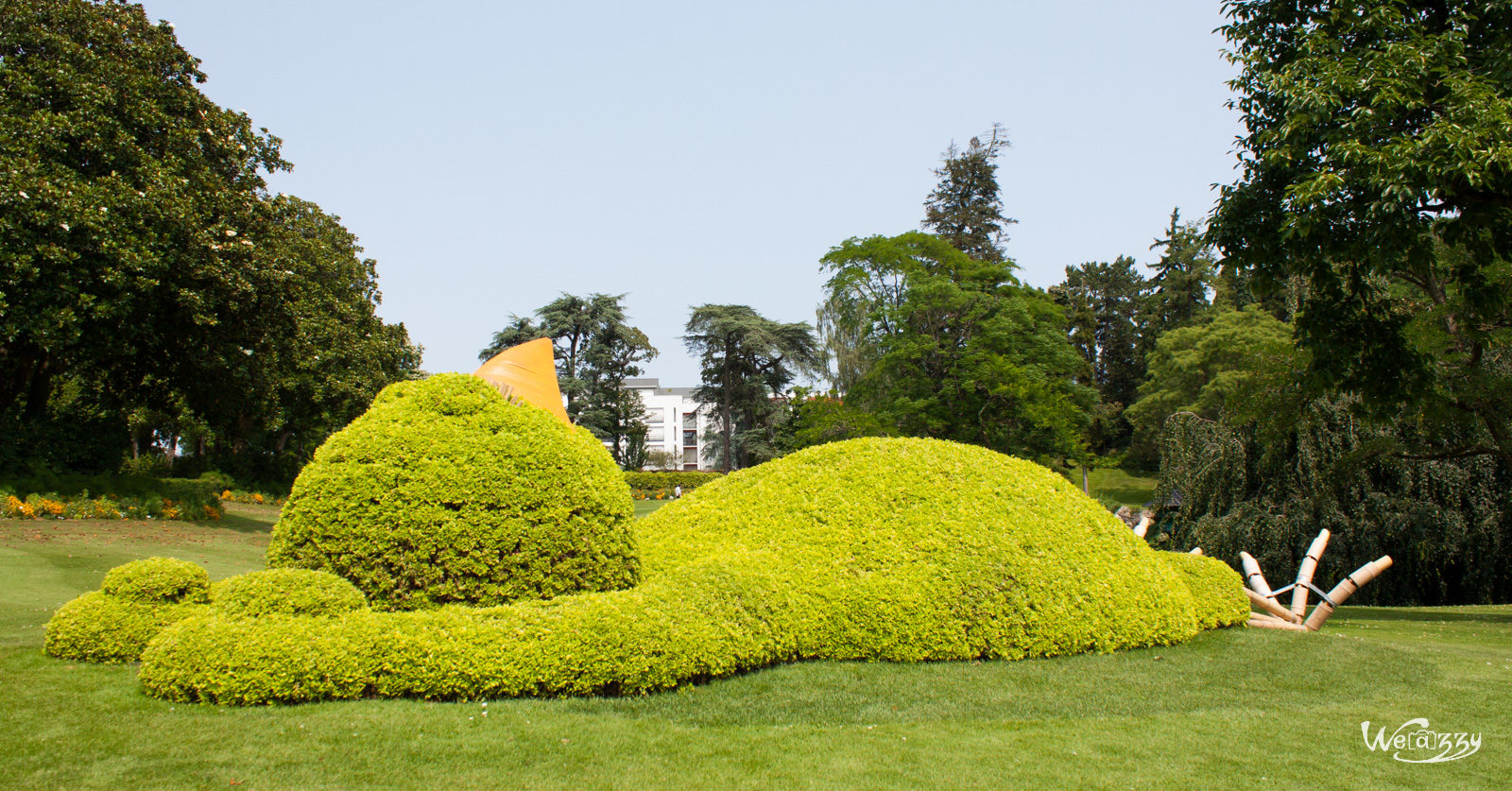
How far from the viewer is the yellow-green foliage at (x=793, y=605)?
532 centimetres

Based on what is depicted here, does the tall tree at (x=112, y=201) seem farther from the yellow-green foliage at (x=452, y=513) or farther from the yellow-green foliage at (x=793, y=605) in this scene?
the yellow-green foliage at (x=793, y=605)

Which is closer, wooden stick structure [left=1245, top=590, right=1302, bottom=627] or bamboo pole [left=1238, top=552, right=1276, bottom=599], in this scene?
wooden stick structure [left=1245, top=590, right=1302, bottom=627]

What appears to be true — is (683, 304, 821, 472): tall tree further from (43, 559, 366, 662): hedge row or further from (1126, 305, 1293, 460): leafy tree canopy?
(43, 559, 366, 662): hedge row

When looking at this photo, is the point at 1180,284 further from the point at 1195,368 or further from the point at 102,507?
the point at 102,507

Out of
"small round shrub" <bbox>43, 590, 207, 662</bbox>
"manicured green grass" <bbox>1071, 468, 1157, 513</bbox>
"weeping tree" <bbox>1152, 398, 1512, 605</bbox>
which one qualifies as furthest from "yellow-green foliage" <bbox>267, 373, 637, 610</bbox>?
"manicured green grass" <bbox>1071, 468, 1157, 513</bbox>

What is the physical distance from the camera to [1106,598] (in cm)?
759

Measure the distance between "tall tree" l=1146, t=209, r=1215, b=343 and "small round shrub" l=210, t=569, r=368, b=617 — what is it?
49.5 meters

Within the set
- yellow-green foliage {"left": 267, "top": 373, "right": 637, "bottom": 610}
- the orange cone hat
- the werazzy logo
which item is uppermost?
the orange cone hat

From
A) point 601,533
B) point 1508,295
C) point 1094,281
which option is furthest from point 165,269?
point 1094,281

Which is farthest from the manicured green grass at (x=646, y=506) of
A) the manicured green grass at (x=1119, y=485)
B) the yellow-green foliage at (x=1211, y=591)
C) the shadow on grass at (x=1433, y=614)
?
the yellow-green foliage at (x=1211, y=591)

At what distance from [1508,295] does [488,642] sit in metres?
13.5

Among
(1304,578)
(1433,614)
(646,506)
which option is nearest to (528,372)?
(1304,578)

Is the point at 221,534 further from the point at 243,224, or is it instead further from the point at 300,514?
the point at 300,514

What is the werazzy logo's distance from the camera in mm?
4961
